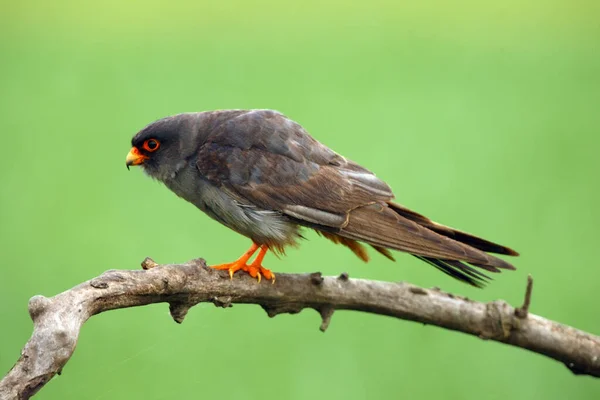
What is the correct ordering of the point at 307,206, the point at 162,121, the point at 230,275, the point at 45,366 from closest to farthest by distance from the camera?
1. the point at 45,366
2. the point at 230,275
3. the point at 307,206
4. the point at 162,121

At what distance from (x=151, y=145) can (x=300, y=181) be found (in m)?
0.96

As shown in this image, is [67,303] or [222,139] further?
[222,139]

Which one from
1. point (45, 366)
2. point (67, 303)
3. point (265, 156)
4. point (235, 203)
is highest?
point (265, 156)

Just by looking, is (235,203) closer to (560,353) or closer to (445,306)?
(445,306)

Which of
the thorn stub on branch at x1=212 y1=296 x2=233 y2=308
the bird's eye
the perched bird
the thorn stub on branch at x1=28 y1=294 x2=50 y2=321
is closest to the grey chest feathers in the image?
the perched bird

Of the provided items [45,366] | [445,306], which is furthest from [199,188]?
[45,366]

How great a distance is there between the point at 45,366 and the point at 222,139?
2.05 meters

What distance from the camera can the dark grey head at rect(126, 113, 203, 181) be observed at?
4.46 meters

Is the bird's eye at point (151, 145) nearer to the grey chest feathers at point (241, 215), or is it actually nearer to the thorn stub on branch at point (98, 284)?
the grey chest feathers at point (241, 215)

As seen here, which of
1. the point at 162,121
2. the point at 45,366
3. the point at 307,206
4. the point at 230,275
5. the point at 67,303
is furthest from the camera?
the point at 162,121

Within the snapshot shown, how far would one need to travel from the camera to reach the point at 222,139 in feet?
14.3

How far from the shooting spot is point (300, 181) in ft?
14.1

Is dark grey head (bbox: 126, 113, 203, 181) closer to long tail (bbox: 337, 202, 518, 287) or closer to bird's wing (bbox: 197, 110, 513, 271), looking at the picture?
bird's wing (bbox: 197, 110, 513, 271)

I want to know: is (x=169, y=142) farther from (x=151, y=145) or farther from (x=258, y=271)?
(x=258, y=271)
